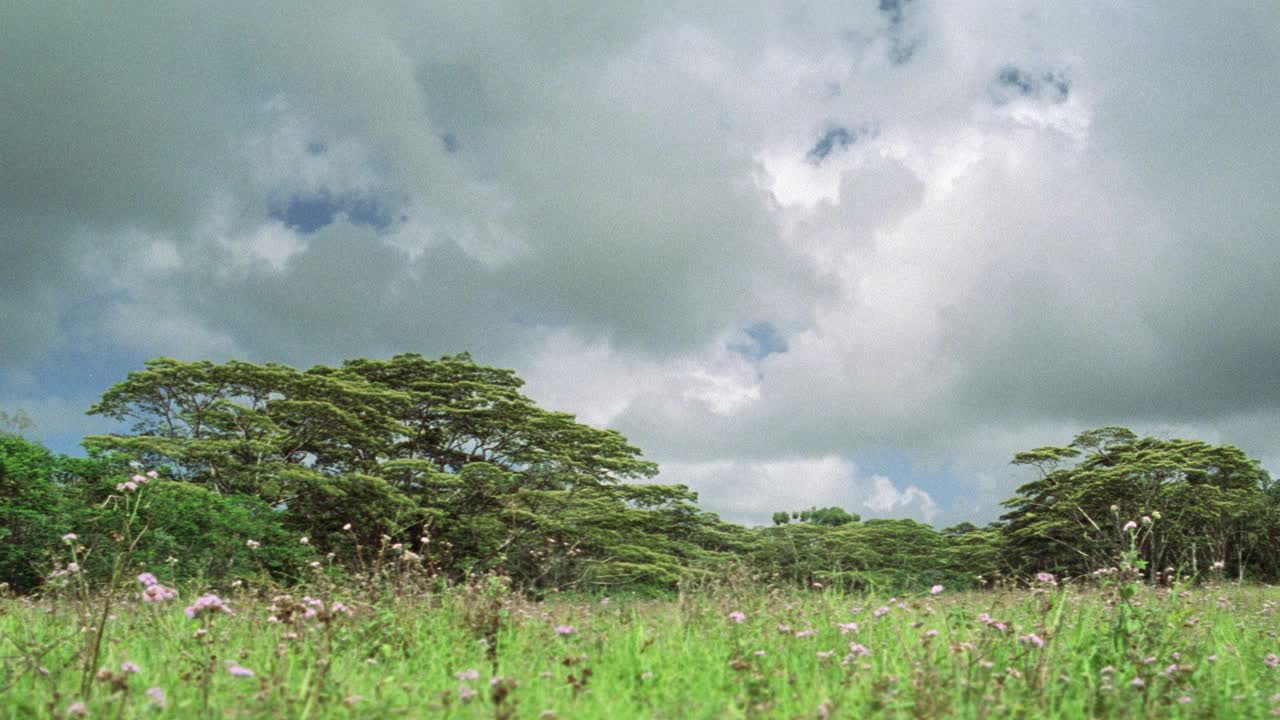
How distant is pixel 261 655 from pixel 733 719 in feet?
8.10

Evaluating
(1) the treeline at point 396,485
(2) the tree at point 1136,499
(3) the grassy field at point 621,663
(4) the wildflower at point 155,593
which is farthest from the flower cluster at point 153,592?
(2) the tree at point 1136,499

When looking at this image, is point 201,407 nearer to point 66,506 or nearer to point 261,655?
point 66,506

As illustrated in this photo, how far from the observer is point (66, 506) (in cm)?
1429

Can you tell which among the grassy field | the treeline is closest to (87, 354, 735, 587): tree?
the treeline

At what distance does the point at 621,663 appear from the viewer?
4.14 m

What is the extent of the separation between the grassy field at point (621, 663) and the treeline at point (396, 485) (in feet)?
32.7

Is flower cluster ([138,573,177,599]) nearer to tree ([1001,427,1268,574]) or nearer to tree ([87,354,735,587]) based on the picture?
tree ([87,354,735,587])

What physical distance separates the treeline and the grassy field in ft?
32.7

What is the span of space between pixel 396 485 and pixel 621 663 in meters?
18.8

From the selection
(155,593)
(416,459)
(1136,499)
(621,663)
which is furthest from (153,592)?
(1136,499)

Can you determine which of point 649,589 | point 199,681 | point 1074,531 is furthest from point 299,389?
point 1074,531

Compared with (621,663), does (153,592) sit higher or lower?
higher

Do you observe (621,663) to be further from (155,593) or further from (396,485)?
(396,485)

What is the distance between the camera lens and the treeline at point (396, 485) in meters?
14.6
